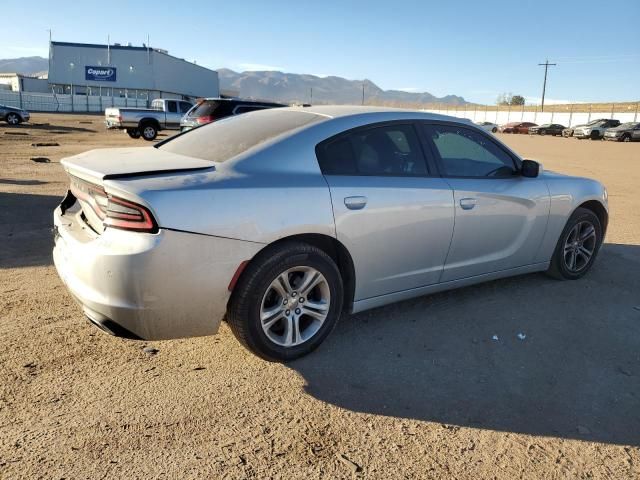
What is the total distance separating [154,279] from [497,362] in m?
2.27

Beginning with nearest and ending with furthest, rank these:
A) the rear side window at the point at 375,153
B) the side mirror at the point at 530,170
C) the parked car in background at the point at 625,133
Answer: the rear side window at the point at 375,153, the side mirror at the point at 530,170, the parked car in background at the point at 625,133

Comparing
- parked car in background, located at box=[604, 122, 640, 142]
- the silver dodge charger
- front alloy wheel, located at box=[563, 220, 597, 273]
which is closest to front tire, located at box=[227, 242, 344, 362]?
the silver dodge charger

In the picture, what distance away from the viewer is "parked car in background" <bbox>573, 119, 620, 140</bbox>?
149ft

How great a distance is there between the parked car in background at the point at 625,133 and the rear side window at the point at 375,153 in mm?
44561

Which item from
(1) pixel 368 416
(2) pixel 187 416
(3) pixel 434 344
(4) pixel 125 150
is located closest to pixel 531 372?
(3) pixel 434 344

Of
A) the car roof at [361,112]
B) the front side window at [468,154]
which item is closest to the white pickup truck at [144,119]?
the car roof at [361,112]

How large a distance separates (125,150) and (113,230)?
4.18ft

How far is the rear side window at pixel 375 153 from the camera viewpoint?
3.55 metres

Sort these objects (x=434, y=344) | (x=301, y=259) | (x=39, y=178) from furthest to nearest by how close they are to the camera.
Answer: (x=39, y=178)
(x=434, y=344)
(x=301, y=259)

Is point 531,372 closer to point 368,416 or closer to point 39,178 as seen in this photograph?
point 368,416

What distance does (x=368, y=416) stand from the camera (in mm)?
2914

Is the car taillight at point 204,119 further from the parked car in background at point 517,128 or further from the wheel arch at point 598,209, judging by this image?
the parked car in background at point 517,128

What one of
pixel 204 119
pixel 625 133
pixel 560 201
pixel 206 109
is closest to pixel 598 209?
pixel 560 201

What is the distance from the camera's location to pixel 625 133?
137 ft
